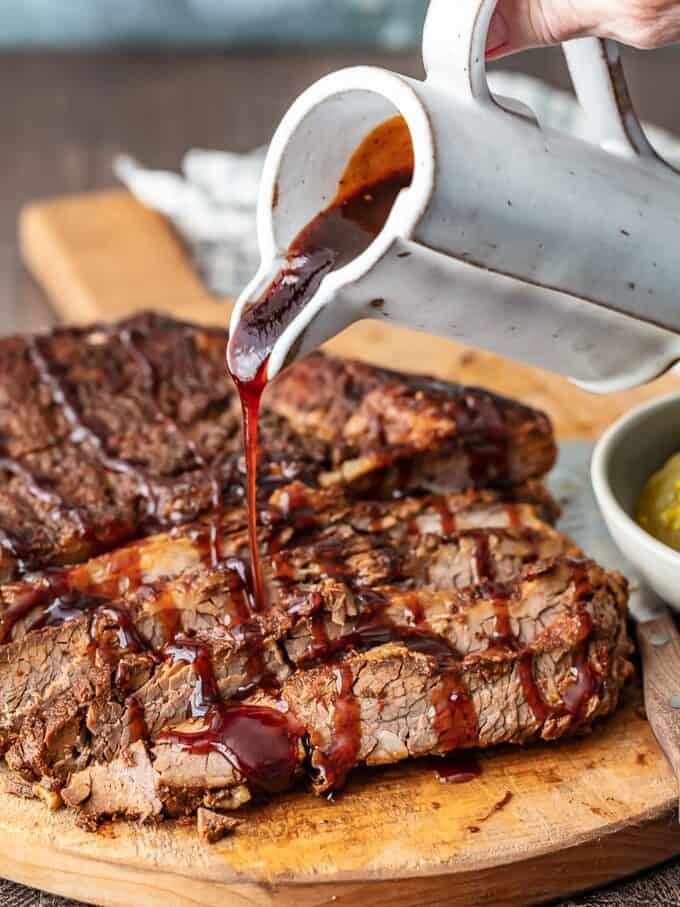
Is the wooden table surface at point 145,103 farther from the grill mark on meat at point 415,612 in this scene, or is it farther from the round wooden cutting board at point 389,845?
the round wooden cutting board at point 389,845

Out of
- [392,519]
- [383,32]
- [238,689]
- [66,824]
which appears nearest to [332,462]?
[392,519]

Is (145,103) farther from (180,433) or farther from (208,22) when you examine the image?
(180,433)

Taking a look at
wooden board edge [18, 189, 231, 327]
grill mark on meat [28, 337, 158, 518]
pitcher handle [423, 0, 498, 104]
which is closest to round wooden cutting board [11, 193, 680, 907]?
grill mark on meat [28, 337, 158, 518]

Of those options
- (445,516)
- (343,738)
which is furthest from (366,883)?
(445,516)

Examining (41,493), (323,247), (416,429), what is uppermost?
(323,247)

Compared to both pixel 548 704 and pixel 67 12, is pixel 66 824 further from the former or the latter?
pixel 67 12

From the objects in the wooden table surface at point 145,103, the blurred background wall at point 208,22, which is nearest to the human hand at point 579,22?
the wooden table surface at point 145,103
